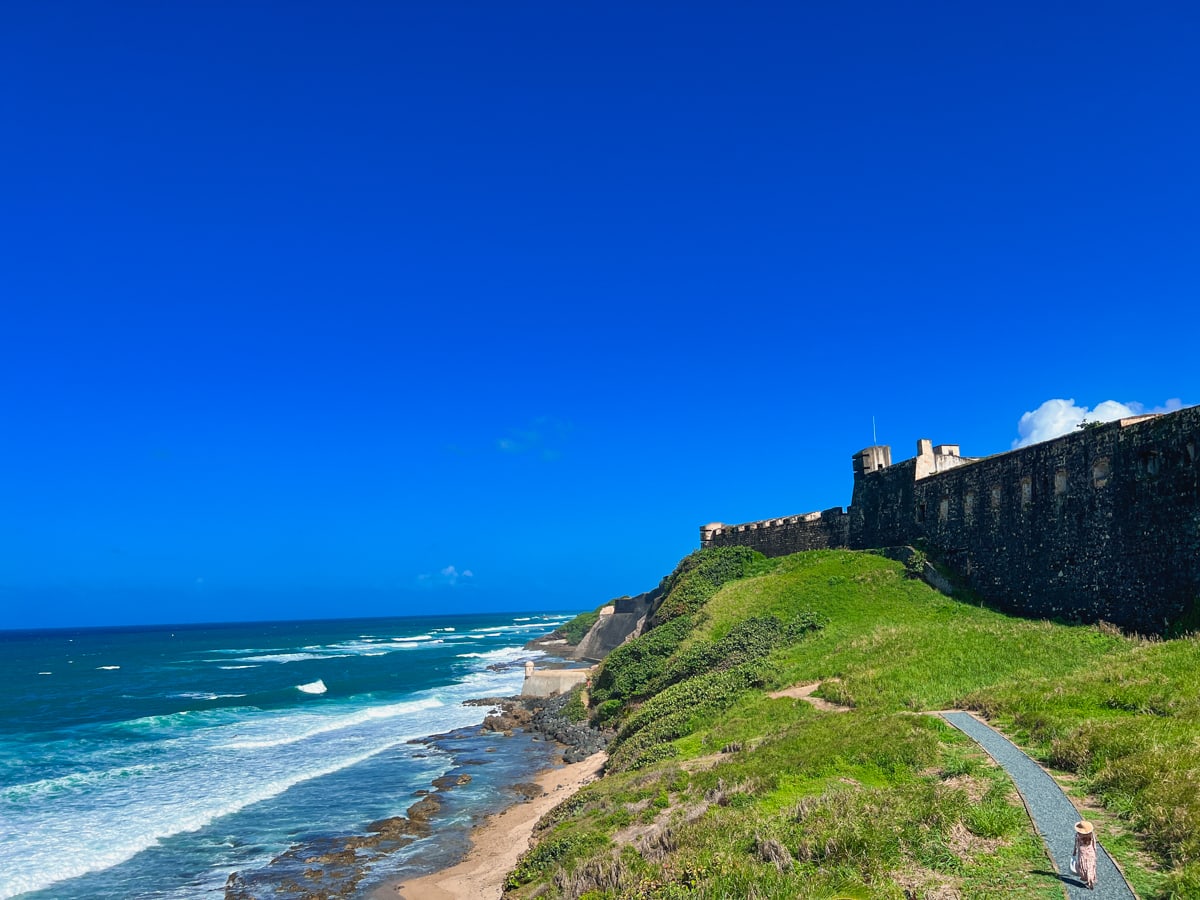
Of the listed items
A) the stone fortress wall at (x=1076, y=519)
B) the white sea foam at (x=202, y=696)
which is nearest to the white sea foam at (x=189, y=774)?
the white sea foam at (x=202, y=696)

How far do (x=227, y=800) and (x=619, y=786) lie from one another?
18409 millimetres

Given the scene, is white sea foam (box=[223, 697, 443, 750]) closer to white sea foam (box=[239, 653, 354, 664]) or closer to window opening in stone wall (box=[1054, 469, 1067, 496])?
window opening in stone wall (box=[1054, 469, 1067, 496])

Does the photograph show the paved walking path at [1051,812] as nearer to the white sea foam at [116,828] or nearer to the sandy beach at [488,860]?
the sandy beach at [488,860]

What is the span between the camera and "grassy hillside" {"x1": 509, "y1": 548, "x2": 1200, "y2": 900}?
413 inches

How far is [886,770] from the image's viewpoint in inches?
569

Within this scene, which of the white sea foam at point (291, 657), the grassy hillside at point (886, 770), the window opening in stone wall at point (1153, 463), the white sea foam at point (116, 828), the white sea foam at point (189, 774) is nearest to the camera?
the grassy hillside at point (886, 770)

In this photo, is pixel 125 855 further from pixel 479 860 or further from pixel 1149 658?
pixel 1149 658

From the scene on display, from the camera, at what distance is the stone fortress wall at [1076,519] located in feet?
68.1

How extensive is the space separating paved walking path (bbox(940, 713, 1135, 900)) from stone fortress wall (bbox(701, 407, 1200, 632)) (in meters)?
9.38

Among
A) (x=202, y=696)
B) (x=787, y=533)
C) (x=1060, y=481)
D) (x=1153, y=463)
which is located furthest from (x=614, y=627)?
(x=1153, y=463)

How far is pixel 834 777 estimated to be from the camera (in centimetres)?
1457

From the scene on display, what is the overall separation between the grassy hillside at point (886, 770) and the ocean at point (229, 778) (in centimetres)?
832

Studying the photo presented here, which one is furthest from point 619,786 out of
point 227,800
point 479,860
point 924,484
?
point 924,484

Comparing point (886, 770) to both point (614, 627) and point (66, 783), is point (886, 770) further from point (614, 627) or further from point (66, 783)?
point (614, 627)
